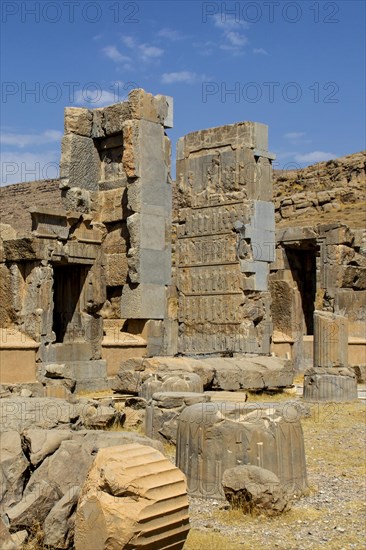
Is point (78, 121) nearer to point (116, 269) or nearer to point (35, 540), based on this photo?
point (116, 269)

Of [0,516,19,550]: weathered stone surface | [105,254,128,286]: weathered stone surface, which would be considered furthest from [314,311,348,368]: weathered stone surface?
[0,516,19,550]: weathered stone surface

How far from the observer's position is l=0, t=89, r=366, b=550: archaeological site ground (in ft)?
16.9

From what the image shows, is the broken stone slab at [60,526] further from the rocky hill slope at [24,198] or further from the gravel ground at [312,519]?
the rocky hill slope at [24,198]

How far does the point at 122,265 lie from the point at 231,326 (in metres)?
2.62

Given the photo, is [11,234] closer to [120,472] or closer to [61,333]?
[61,333]

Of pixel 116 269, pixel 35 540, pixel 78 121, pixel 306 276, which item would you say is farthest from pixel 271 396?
pixel 306 276

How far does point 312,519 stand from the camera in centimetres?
598

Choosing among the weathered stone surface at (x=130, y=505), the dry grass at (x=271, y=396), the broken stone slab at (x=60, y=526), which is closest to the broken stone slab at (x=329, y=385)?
the dry grass at (x=271, y=396)

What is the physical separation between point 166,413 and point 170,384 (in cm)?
154

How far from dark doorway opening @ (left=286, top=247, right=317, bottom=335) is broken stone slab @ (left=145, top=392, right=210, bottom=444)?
35.9ft

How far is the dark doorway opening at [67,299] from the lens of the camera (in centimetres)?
1300

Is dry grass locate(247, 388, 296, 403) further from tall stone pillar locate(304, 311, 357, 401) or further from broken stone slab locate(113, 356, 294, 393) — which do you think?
tall stone pillar locate(304, 311, 357, 401)

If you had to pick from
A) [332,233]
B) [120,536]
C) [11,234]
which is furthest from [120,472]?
[332,233]

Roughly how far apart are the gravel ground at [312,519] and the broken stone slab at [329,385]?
401cm
